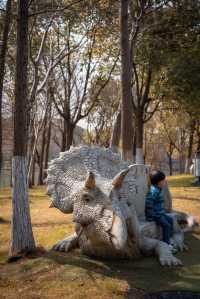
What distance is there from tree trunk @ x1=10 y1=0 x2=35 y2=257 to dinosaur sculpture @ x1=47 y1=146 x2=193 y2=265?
56 cm

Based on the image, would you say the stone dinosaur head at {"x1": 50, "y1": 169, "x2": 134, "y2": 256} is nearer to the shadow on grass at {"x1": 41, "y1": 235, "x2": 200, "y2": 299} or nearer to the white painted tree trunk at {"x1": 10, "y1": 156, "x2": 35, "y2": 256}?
the shadow on grass at {"x1": 41, "y1": 235, "x2": 200, "y2": 299}

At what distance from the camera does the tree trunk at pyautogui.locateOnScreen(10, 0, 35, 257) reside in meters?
8.15

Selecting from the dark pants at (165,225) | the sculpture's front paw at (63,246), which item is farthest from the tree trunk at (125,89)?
the sculpture's front paw at (63,246)

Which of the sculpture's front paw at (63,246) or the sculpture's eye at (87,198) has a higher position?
the sculpture's eye at (87,198)

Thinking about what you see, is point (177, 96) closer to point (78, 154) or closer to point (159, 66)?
point (159, 66)

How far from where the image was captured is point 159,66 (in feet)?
71.3

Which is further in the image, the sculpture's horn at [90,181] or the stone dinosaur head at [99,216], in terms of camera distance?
the sculpture's horn at [90,181]

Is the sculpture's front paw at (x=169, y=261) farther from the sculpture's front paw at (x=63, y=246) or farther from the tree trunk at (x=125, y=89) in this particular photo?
the tree trunk at (x=125, y=89)

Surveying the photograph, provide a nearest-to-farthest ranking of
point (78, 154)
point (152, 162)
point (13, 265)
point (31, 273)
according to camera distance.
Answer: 1. point (31, 273)
2. point (13, 265)
3. point (78, 154)
4. point (152, 162)

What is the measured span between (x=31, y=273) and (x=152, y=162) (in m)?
48.6

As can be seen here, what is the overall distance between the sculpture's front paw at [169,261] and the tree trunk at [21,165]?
2619mm

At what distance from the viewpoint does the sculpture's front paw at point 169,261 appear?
7145mm

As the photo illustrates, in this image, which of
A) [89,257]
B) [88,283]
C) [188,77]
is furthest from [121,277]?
[188,77]

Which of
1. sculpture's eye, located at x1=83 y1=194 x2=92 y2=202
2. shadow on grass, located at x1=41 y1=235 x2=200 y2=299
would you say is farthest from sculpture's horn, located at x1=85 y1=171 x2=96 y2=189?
shadow on grass, located at x1=41 y1=235 x2=200 y2=299
